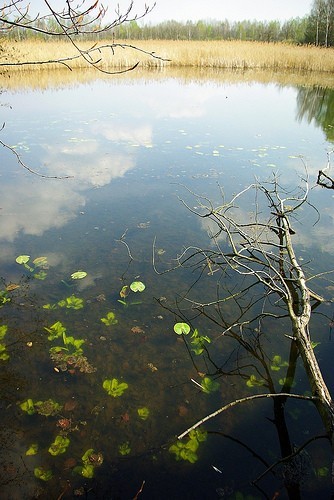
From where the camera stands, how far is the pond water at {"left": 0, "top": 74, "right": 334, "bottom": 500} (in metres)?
1.70

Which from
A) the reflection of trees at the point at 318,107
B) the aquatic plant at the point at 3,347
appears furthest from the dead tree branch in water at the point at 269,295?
the reflection of trees at the point at 318,107

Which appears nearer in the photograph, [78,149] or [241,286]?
[241,286]

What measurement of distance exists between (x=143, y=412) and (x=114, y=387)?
26cm

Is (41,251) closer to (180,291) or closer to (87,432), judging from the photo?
(180,291)

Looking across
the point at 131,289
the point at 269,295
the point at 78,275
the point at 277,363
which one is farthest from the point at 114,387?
the point at 269,295

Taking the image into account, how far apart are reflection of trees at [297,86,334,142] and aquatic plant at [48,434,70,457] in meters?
7.79

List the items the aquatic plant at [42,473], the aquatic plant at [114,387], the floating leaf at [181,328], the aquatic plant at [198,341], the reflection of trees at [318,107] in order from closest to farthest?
the aquatic plant at [42,473] < the aquatic plant at [114,387] < the aquatic plant at [198,341] < the floating leaf at [181,328] < the reflection of trees at [318,107]

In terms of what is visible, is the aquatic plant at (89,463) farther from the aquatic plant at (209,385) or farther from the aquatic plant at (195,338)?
the aquatic plant at (195,338)

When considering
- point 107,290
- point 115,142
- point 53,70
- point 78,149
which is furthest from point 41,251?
point 53,70

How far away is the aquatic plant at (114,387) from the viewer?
2072mm

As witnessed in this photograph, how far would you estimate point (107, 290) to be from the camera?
2.94 m

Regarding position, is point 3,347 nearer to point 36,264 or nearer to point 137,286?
point 36,264

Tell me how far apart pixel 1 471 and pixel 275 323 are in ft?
6.71

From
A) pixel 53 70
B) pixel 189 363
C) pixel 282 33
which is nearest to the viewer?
pixel 189 363
